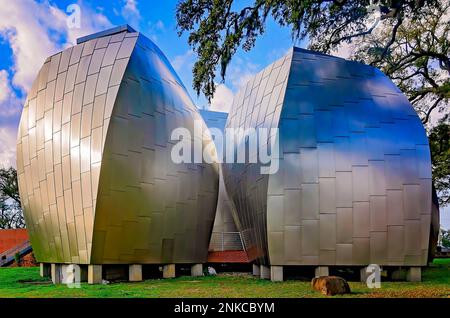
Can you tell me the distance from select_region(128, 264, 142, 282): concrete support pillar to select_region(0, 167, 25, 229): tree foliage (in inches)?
1597

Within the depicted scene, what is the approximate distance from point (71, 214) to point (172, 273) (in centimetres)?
495

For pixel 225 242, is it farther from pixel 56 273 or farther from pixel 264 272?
pixel 56 273

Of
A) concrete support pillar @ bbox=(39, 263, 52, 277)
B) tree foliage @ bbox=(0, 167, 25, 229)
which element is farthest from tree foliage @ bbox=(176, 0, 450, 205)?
tree foliage @ bbox=(0, 167, 25, 229)

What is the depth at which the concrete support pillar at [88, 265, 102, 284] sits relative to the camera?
17141mm

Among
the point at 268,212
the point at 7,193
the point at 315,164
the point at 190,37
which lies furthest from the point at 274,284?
the point at 7,193

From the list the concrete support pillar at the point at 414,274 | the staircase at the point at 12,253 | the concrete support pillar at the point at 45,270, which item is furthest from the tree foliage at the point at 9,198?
the concrete support pillar at the point at 414,274

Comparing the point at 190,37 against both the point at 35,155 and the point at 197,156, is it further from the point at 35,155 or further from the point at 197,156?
the point at 35,155

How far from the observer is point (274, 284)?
16.9 metres

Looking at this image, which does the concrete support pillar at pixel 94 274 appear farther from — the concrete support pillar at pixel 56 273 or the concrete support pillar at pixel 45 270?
the concrete support pillar at pixel 45 270

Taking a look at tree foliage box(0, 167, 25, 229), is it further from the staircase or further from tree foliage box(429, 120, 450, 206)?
tree foliage box(429, 120, 450, 206)

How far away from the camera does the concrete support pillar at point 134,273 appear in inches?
727

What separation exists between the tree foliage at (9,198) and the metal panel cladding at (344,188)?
144ft

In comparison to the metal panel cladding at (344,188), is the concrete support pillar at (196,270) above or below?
below

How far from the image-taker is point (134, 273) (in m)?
18.5
